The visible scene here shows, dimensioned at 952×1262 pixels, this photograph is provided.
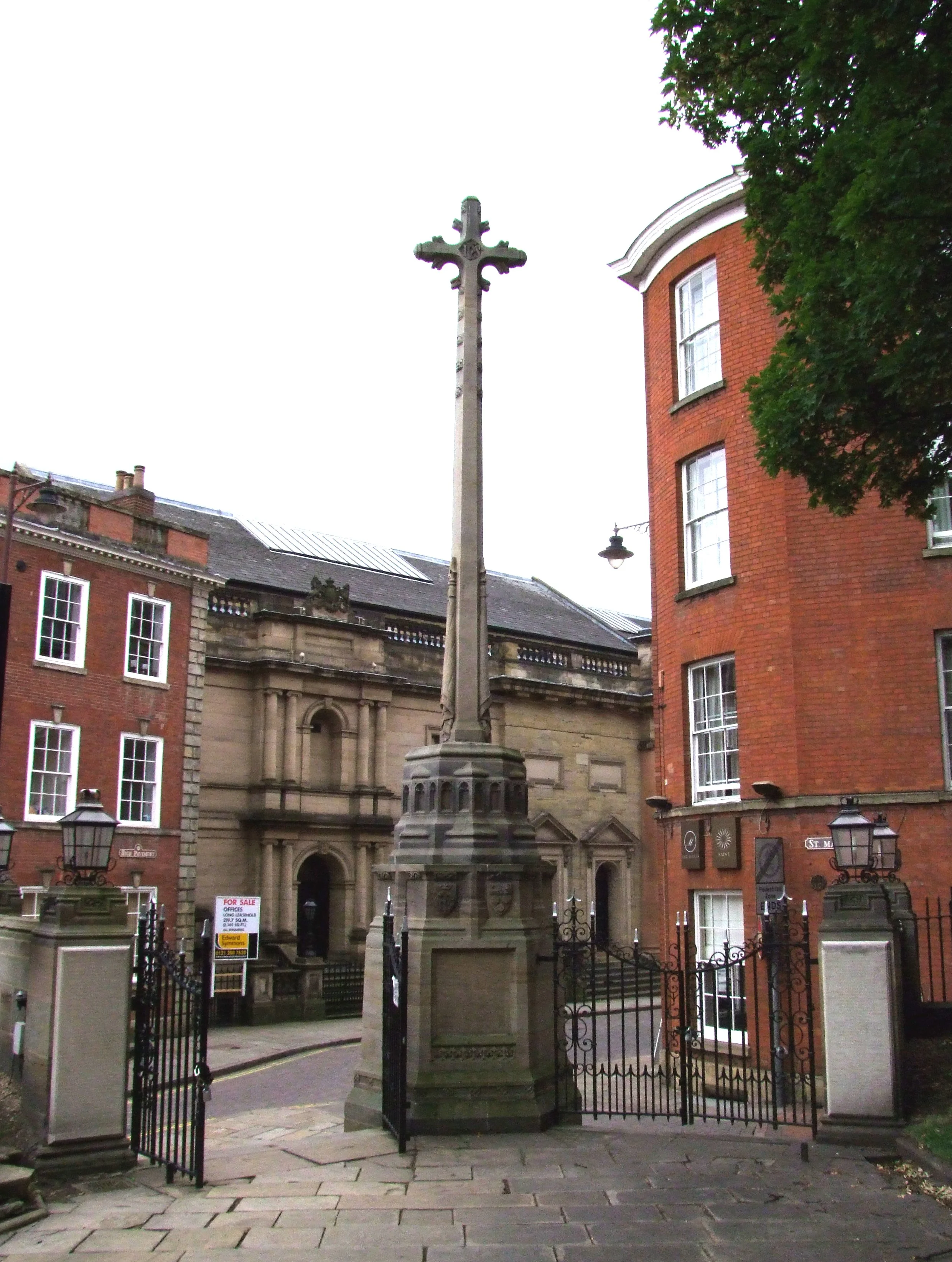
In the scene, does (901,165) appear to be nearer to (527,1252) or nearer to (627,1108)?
(527,1252)


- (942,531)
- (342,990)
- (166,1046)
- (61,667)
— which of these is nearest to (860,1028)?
(166,1046)

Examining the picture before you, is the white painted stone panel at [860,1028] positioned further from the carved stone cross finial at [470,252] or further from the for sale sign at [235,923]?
the for sale sign at [235,923]

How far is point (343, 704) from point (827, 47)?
85.2 ft

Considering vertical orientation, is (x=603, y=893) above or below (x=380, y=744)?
below

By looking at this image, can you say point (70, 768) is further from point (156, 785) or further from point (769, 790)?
point (769, 790)

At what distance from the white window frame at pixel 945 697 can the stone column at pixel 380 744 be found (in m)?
20.6

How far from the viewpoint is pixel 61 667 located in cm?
2492

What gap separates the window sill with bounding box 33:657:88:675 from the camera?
24547 millimetres

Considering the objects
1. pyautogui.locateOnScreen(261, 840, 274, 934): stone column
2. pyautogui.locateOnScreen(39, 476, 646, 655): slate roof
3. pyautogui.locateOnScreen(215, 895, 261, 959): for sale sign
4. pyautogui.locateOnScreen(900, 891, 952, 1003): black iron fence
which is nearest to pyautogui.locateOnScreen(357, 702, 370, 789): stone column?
pyautogui.locateOnScreen(39, 476, 646, 655): slate roof

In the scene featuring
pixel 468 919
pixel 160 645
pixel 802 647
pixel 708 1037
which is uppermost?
pixel 160 645

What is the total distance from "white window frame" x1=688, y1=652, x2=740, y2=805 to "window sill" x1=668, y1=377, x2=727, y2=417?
4.02 metres

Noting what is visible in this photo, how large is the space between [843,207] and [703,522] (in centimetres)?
970

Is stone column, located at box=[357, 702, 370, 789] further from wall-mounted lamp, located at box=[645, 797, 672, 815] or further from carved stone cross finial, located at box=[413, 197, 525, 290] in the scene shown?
carved stone cross finial, located at box=[413, 197, 525, 290]

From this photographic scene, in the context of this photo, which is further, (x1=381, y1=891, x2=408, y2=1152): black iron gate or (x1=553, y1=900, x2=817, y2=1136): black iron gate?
(x1=553, y1=900, x2=817, y2=1136): black iron gate
